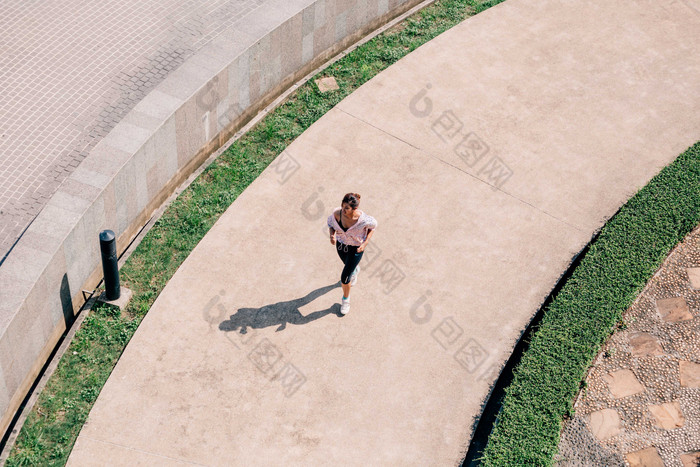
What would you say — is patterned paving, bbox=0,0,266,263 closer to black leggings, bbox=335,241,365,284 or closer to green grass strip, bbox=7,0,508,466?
green grass strip, bbox=7,0,508,466

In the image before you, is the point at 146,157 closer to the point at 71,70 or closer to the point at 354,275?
the point at 71,70

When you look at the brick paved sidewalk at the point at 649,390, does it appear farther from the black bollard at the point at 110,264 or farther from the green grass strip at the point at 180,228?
the black bollard at the point at 110,264

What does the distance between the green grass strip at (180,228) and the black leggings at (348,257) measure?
1.97 m

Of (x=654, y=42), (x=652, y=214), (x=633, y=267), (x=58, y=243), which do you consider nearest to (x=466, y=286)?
(x=633, y=267)

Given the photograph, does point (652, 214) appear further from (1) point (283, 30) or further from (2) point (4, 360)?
(2) point (4, 360)

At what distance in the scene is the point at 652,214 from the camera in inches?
380

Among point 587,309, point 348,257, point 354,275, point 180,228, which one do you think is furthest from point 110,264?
point 587,309

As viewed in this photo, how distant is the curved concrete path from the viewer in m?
7.95

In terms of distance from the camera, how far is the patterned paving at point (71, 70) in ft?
30.6

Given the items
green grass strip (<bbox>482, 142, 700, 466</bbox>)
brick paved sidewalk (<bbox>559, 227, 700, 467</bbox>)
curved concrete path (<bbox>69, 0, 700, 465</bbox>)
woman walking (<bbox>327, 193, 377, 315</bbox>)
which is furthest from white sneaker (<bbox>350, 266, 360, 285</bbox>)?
brick paved sidewalk (<bbox>559, 227, 700, 467</bbox>)

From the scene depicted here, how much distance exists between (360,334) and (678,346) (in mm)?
3430

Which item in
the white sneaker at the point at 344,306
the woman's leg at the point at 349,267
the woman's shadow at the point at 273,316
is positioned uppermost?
the woman's leg at the point at 349,267

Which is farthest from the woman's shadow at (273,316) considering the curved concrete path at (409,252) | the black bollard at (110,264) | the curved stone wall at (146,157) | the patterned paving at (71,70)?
the patterned paving at (71,70)

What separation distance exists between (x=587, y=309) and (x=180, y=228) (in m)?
4.80
